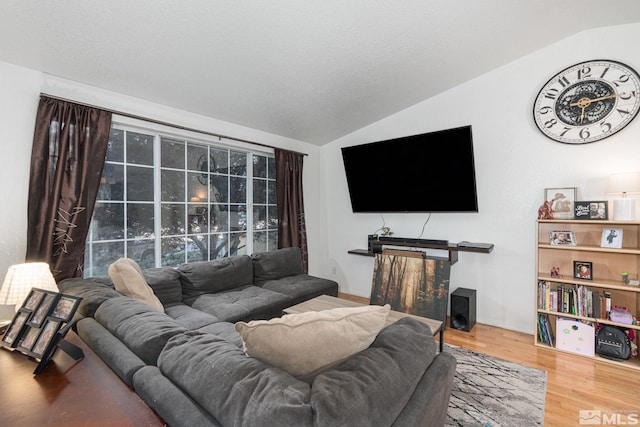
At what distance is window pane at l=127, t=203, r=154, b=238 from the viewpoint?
286cm

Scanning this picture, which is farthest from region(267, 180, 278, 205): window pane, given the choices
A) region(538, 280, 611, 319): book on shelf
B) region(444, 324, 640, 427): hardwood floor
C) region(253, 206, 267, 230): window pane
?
region(538, 280, 611, 319): book on shelf

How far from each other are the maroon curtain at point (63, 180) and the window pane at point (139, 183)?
0.33 metres

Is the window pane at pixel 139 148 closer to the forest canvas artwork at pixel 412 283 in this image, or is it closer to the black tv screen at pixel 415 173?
the black tv screen at pixel 415 173

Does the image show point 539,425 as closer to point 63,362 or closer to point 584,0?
point 63,362

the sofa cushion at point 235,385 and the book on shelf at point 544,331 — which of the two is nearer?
the sofa cushion at point 235,385

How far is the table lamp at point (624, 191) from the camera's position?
2.38 meters

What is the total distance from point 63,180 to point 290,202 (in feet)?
8.08

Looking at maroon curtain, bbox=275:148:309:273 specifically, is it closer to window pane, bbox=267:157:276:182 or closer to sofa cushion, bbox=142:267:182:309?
window pane, bbox=267:157:276:182

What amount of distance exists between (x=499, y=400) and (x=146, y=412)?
7.12ft

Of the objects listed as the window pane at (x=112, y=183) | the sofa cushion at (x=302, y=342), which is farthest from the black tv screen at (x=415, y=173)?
the sofa cushion at (x=302, y=342)

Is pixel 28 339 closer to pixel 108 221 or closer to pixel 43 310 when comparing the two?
pixel 43 310

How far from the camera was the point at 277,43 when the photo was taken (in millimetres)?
2328

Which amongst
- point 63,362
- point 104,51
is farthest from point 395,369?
point 104,51

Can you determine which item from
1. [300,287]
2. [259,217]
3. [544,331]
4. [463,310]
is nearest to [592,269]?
[544,331]
